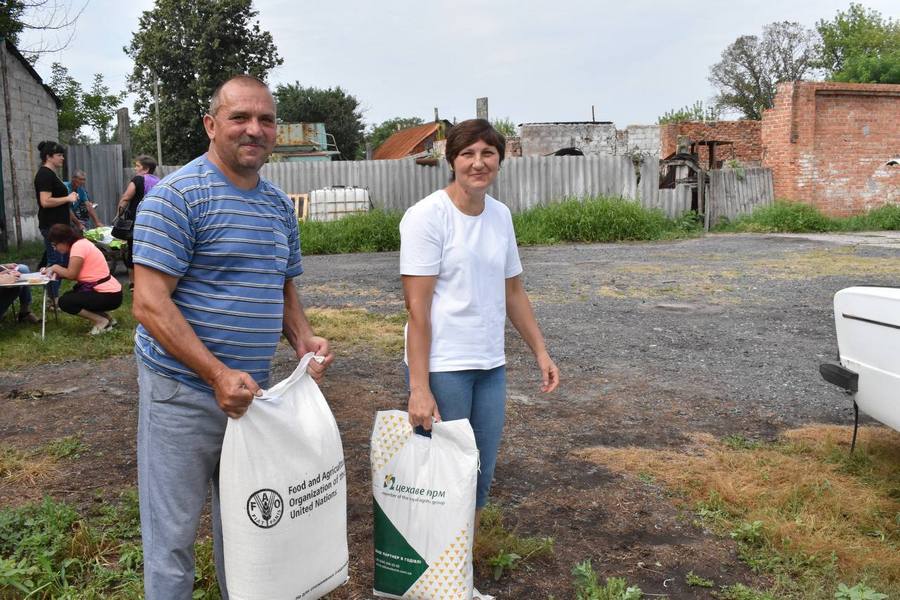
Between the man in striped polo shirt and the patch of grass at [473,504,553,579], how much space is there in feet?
4.18

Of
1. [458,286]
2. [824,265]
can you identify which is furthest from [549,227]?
[458,286]

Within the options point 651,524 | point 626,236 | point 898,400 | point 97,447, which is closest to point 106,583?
point 97,447

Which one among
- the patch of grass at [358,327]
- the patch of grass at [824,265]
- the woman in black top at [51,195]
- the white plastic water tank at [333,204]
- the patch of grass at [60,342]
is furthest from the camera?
the white plastic water tank at [333,204]

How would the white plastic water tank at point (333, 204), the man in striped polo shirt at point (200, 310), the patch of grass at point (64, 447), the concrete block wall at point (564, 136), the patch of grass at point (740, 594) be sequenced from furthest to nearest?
the concrete block wall at point (564, 136) → the white plastic water tank at point (333, 204) → the patch of grass at point (64, 447) → the patch of grass at point (740, 594) → the man in striped polo shirt at point (200, 310)

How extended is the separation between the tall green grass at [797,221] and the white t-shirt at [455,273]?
57.6 feet

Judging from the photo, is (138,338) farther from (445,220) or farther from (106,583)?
(106,583)

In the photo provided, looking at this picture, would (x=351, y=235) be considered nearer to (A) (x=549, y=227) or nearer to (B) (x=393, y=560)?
(A) (x=549, y=227)

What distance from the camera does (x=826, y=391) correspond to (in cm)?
567

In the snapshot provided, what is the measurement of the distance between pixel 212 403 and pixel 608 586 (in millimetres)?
1614

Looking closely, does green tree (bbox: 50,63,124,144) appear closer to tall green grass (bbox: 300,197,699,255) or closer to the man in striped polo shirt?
tall green grass (bbox: 300,197,699,255)

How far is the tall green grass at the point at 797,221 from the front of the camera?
1891 centimetres

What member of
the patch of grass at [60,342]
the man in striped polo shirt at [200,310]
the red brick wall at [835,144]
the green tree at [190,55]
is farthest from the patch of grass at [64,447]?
the green tree at [190,55]

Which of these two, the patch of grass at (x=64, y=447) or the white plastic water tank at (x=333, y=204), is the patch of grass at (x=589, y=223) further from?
the patch of grass at (x=64, y=447)

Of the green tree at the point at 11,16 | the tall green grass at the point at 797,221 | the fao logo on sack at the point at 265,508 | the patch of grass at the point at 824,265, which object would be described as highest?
the green tree at the point at 11,16
